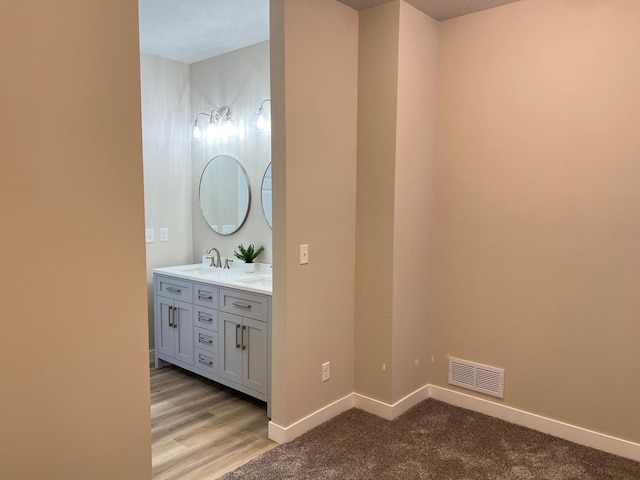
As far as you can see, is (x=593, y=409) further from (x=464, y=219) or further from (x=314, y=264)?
(x=314, y=264)

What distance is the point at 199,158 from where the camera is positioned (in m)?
4.28

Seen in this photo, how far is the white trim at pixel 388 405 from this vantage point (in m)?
2.94

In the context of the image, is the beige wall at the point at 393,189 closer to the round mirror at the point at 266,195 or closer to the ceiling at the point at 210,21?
the ceiling at the point at 210,21

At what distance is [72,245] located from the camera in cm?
162

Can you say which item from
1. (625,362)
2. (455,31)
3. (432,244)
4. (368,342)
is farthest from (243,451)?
(455,31)

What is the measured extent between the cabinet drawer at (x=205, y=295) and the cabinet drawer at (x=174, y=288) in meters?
0.07

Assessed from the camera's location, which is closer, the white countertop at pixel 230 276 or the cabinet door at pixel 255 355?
the cabinet door at pixel 255 355

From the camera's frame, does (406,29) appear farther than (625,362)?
Yes

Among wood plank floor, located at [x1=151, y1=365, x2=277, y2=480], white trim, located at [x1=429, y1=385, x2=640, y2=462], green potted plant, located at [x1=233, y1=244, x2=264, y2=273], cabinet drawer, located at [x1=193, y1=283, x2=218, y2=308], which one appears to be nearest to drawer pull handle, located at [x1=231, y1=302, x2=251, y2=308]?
cabinet drawer, located at [x1=193, y1=283, x2=218, y2=308]

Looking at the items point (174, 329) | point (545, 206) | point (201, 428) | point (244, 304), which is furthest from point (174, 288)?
point (545, 206)

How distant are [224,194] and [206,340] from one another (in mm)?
1290

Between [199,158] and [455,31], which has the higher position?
[455,31]

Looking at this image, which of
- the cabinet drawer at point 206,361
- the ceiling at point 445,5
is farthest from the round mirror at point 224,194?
the ceiling at point 445,5

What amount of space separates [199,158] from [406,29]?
226 cm
